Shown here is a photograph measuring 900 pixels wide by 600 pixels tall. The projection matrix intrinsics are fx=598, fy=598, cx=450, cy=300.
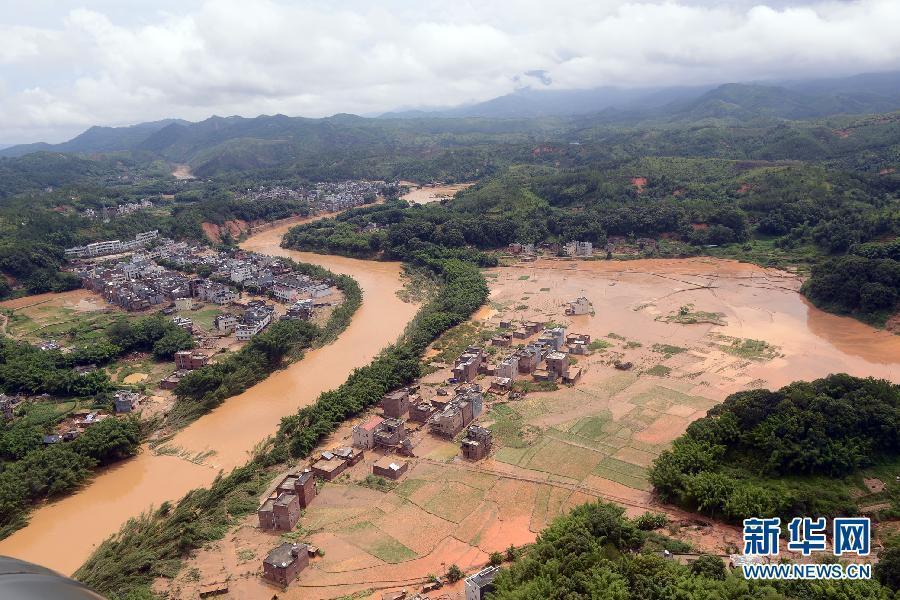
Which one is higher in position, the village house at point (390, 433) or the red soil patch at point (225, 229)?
the red soil patch at point (225, 229)

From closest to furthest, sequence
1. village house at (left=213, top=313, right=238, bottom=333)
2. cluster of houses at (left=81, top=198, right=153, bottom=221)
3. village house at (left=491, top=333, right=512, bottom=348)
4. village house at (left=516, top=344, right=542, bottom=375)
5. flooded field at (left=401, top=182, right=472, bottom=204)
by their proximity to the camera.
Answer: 1. village house at (left=516, top=344, right=542, bottom=375)
2. village house at (left=491, top=333, right=512, bottom=348)
3. village house at (left=213, top=313, right=238, bottom=333)
4. cluster of houses at (left=81, top=198, right=153, bottom=221)
5. flooded field at (left=401, top=182, right=472, bottom=204)

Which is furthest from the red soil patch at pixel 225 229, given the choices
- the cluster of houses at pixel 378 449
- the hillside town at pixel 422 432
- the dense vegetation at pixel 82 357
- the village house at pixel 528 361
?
the cluster of houses at pixel 378 449

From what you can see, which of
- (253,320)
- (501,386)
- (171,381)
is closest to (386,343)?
(253,320)

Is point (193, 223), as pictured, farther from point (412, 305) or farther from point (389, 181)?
point (389, 181)

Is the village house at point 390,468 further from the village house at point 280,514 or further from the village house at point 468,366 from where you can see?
the village house at point 468,366

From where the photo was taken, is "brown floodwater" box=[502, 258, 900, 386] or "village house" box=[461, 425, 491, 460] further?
"brown floodwater" box=[502, 258, 900, 386]

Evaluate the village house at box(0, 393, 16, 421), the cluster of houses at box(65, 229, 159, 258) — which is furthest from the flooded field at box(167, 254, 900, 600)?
the cluster of houses at box(65, 229, 159, 258)

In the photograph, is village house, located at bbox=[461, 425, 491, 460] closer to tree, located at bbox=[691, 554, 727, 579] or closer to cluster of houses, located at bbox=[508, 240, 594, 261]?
tree, located at bbox=[691, 554, 727, 579]
